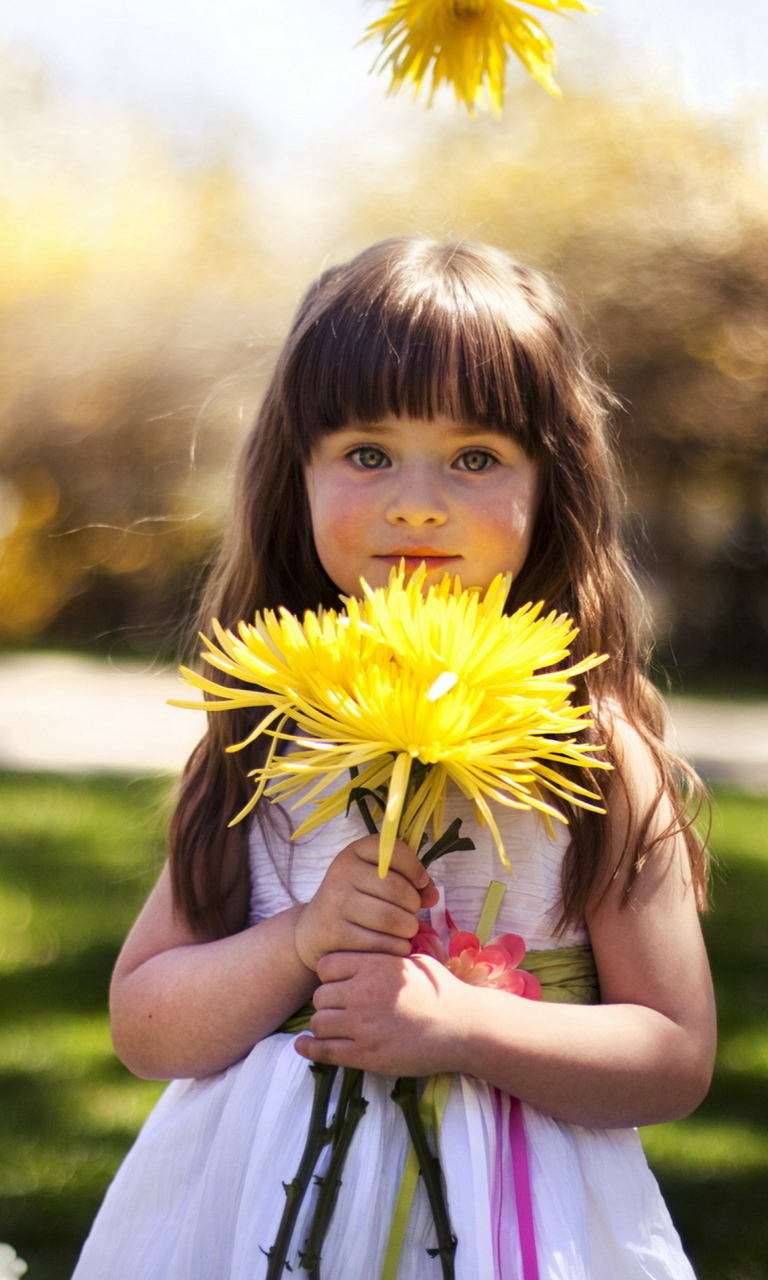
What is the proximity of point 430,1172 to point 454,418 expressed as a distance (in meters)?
0.89

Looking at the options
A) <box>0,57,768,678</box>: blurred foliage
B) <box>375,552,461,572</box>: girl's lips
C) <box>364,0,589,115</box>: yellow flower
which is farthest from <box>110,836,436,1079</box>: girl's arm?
<box>0,57,768,678</box>: blurred foliage

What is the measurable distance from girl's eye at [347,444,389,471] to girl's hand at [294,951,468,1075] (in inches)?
24.1

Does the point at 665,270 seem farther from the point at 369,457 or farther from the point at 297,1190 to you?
the point at 297,1190

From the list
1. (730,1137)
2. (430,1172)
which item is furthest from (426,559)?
(730,1137)

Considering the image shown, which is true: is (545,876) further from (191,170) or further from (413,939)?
(191,170)

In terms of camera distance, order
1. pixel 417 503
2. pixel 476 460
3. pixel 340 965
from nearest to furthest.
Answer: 1. pixel 340 965
2. pixel 417 503
3. pixel 476 460

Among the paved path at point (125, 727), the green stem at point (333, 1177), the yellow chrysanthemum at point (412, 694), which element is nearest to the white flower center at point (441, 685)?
the yellow chrysanthemum at point (412, 694)

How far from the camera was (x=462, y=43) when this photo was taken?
1.83 m

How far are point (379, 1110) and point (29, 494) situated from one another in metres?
10.2

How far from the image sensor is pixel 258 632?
1.41 metres

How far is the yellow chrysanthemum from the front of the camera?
1.30 meters

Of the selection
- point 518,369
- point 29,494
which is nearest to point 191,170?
point 29,494

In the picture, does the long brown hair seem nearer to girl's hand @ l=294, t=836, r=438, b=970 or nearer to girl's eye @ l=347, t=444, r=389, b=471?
girl's eye @ l=347, t=444, r=389, b=471

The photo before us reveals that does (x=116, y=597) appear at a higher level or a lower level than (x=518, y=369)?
higher
